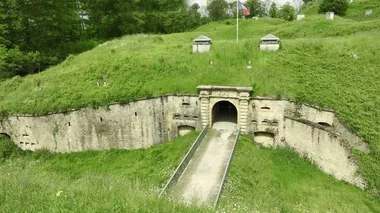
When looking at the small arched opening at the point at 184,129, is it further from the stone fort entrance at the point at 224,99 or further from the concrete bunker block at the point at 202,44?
the concrete bunker block at the point at 202,44

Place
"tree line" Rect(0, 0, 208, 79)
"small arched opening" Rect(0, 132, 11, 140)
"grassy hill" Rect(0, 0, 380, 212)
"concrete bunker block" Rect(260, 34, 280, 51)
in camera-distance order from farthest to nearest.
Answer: "tree line" Rect(0, 0, 208, 79) < "concrete bunker block" Rect(260, 34, 280, 51) < "small arched opening" Rect(0, 132, 11, 140) < "grassy hill" Rect(0, 0, 380, 212)

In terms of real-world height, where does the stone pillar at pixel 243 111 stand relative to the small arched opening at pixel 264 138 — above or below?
above

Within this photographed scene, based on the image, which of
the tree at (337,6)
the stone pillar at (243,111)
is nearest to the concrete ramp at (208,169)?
the stone pillar at (243,111)

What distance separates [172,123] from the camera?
1809 cm

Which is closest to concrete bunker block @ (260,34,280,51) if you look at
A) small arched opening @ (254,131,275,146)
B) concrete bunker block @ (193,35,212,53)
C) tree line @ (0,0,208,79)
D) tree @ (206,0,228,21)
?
concrete bunker block @ (193,35,212,53)

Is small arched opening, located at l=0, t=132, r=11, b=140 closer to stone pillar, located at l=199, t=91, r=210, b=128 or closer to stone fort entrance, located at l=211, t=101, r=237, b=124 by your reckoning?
stone pillar, located at l=199, t=91, r=210, b=128

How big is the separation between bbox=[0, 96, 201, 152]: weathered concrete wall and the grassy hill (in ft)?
1.93

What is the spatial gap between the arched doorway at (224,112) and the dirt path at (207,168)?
1.28 meters

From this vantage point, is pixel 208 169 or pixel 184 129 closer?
pixel 208 169

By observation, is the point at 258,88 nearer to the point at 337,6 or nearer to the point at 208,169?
the point at 208,169

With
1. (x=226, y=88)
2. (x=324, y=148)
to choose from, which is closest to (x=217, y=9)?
(x=226, y=88)

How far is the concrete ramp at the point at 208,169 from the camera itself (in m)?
11.6

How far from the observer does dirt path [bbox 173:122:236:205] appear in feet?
38.4

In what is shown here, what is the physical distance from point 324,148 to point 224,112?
7.35 meters
